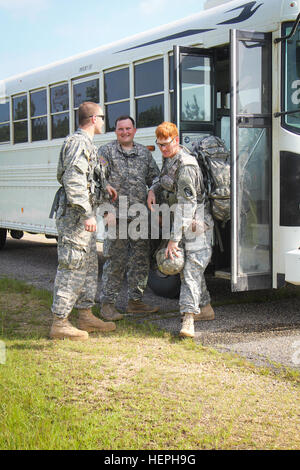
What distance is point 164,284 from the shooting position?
641cm

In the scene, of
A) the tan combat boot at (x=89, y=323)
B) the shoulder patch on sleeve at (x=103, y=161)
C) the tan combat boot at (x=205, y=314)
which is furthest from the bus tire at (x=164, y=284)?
the shoulder patch on sleeve at (x=103, y=161)

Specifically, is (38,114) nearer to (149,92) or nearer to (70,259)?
(149,92)

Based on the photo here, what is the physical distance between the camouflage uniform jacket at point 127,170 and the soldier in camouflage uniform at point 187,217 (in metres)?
0.39

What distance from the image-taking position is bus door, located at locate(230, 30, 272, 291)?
16.1 ft

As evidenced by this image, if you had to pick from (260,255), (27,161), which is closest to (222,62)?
(260,255)

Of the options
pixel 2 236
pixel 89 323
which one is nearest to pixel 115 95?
pixel 89 323

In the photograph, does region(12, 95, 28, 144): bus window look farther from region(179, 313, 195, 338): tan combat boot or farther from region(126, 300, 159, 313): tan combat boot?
region(179, 313, 195, 338): tan combat boot

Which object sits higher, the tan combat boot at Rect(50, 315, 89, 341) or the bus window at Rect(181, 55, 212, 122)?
the bus window at Rect(181, 55, 212, 122)

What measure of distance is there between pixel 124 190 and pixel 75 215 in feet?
2.80

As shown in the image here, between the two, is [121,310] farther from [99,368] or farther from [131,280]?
[99,368]

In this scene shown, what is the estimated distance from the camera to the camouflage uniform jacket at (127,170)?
17.8ft

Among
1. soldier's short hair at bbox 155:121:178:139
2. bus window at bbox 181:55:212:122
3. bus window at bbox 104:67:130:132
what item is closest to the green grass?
soldier's short hair at bbox 155:121:178:139

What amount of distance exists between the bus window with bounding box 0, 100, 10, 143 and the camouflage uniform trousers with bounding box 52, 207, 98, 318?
16.2ft

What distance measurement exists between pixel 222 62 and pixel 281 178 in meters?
1.55
